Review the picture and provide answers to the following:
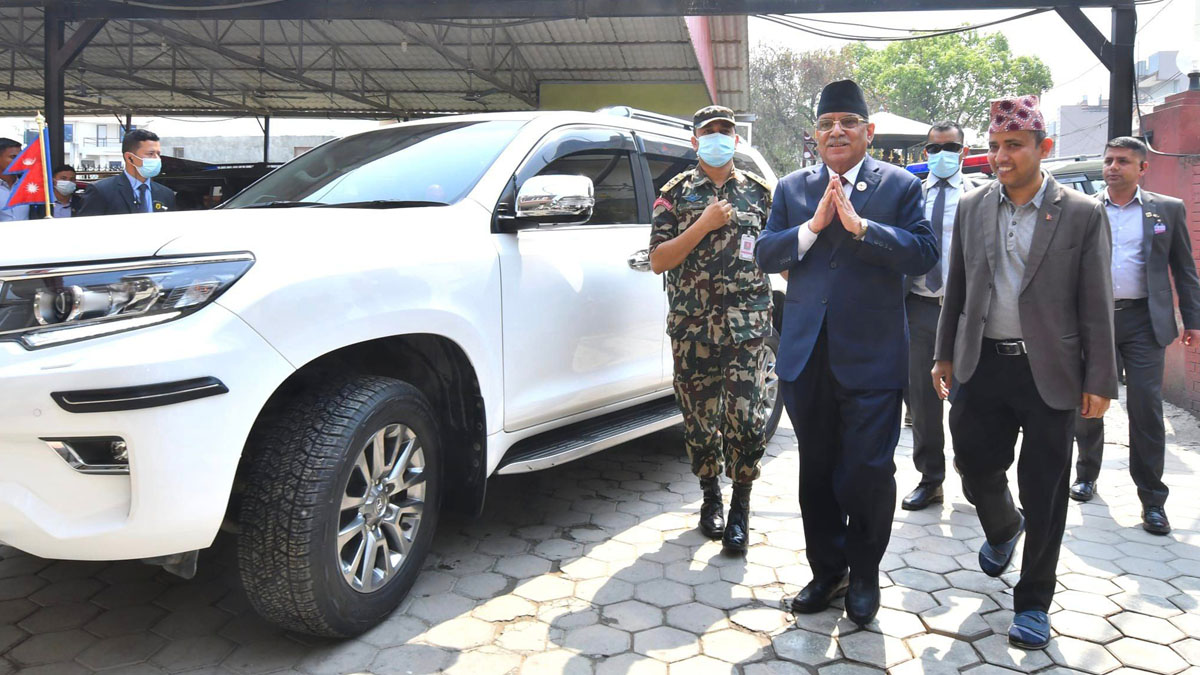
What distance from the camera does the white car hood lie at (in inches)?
95.0

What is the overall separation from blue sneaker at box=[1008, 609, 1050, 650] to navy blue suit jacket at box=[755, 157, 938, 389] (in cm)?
89

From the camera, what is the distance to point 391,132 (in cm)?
419

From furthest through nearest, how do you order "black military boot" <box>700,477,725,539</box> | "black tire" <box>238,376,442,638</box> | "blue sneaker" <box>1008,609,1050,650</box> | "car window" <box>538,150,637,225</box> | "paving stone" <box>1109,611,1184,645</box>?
"car window" <box>538,150,637,225</box> < "black military boot" <box>700,477,725,539</box> < "paving stone" <box>1109,611,1184,645</box> < "blue sneaker" <box>1008,609,1050,650</box> < "black tire" <box>238,376,442,638</box>

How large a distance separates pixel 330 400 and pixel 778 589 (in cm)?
183

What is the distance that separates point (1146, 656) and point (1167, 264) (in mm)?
2412

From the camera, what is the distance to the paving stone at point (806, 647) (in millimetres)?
2887

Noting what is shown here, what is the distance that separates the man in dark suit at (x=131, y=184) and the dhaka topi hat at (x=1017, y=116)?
4431 millimetres

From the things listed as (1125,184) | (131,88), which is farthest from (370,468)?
(131,88)

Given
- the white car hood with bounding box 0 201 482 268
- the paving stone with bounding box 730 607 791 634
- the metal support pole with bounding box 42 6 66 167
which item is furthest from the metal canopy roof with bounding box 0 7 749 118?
the paving stone with bounding box 730 607 791 634

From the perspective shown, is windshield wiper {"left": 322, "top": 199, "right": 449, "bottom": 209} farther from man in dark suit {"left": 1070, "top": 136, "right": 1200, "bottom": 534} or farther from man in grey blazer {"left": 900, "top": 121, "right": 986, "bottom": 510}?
man in dark suit {"left": 1070, "top": 136, "right": 1200, "bottom": 534}

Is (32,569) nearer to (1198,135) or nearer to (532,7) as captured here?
(532,7)

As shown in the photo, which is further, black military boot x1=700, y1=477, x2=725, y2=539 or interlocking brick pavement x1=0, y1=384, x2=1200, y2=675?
black military boot x1=700, y1=477, x2=725, y2=539

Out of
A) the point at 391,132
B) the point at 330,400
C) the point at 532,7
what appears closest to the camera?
the point at 330,400

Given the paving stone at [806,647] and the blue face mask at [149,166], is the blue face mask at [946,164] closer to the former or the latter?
the paving stone at [806,647]
